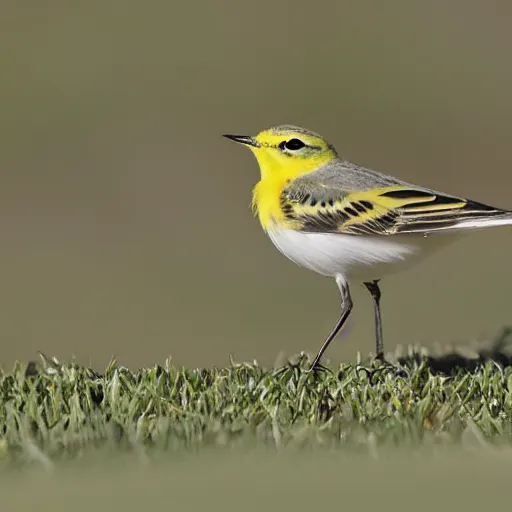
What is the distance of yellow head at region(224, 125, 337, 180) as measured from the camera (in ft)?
23.4

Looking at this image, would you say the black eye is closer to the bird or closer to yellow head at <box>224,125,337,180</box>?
yellow head at <box>224,125,337,180</box>

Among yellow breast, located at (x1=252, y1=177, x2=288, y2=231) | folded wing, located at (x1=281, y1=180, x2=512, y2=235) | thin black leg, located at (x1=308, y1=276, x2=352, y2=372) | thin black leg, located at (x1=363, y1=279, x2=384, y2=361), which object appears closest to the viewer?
folded wing, located at (x1=281, y1=180, x2=512, y2=235)

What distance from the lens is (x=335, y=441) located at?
5.05 m

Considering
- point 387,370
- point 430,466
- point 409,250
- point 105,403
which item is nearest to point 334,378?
point 387,370

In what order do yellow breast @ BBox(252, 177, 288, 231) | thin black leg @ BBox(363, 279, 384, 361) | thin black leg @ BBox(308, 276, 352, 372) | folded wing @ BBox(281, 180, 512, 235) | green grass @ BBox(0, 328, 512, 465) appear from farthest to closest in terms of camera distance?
thin black leg @ BBox(363, 279, 384, 361) < yellow breast @ BBox(252, 177, 288, 231) < thin black leg @ BBox(308, 276, 352, 372) < folded wing @ BBox(281, 180, 512, 235) < green grass @ BBox(0, 328, 512, 465)

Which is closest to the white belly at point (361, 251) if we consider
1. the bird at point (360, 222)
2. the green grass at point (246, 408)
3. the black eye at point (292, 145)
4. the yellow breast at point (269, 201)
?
the bird at point (360, 222)

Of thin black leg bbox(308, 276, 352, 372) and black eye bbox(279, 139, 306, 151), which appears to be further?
black eye bbox(279, 139, 306, 151)

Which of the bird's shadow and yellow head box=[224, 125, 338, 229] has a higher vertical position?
yellow head box=[224, 125, 338, 229]

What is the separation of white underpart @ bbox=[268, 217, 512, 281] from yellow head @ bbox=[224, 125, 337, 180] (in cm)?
70

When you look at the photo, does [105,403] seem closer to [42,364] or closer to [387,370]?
[42,364]

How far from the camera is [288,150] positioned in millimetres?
7145

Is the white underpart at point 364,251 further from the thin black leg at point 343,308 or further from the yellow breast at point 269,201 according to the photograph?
the yellow breast at point 269,201

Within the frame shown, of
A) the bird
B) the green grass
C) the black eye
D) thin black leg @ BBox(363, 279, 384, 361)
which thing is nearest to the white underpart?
the bird

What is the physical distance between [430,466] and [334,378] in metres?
1.78
